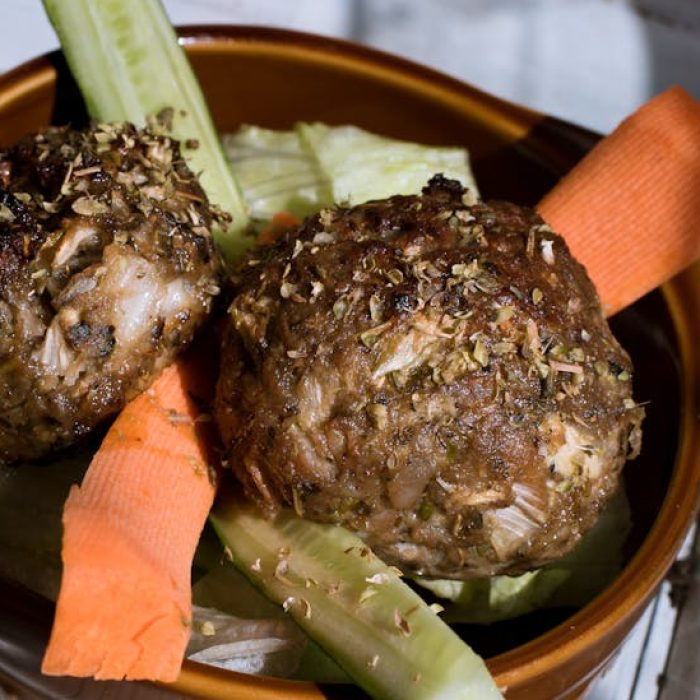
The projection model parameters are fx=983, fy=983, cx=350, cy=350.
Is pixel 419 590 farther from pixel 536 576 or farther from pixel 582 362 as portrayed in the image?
pixel 582 362

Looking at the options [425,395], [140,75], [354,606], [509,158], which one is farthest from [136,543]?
[509,158]

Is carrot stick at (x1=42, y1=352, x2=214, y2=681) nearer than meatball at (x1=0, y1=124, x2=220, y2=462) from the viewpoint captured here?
Yes

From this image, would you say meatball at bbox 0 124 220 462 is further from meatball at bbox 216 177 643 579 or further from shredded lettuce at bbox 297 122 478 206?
shredded lettuce at bbox 297 122 478 206

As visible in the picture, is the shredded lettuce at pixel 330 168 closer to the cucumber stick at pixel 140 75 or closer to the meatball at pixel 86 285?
the cucumber stick at pixel 140 75

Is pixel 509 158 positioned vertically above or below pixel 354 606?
above

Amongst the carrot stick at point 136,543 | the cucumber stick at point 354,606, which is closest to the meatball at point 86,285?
the carrot stick at point 136,543

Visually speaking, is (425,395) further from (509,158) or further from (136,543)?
(509,158)

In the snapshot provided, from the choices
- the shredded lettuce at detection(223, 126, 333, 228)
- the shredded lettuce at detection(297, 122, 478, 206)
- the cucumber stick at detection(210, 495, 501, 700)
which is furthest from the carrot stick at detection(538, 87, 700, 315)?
the cucumber stick at detection(210, 495, 501, 700)
